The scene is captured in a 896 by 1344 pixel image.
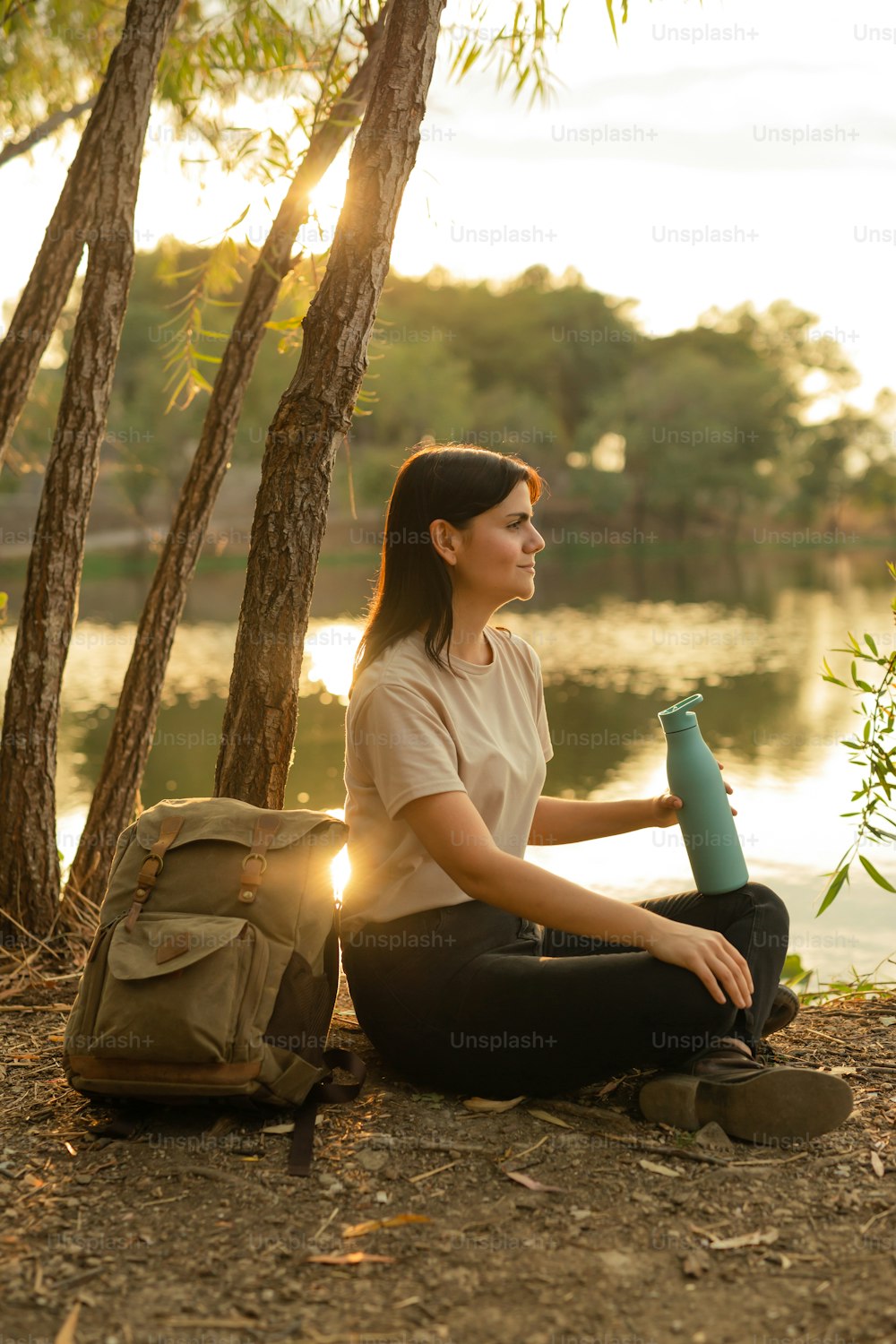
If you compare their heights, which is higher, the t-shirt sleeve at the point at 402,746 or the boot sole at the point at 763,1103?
the t-shirt sleeve at the point at 402,746

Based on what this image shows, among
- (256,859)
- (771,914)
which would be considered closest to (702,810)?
(771,914)

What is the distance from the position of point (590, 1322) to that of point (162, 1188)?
83 centimetres

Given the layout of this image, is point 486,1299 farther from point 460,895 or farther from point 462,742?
point 462,742

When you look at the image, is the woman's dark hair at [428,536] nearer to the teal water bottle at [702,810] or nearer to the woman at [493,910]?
the woman at [493,910]

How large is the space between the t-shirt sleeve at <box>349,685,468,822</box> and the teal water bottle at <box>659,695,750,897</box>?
50cm

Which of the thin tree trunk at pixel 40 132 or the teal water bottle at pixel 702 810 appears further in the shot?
the thin tree trunk at pixel 40 132

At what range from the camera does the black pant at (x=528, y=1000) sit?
226 cm

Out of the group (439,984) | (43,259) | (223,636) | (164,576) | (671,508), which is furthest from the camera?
(671,508)

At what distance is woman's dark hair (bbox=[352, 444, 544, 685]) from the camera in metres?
2.55

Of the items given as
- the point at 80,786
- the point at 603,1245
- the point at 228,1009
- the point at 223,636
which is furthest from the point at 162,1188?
the point at 223,636

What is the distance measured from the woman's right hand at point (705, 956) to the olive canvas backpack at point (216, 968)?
2.22 feet

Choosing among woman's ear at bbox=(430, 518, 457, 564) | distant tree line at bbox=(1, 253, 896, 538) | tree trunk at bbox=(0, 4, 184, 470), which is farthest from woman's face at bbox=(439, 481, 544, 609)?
distant tree line at bbox=(1, 253, 896, 538)

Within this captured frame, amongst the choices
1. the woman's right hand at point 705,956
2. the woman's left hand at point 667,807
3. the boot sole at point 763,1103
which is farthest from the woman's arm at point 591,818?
the boot sole at point 763,1103

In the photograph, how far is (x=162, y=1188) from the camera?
7.06 feet
